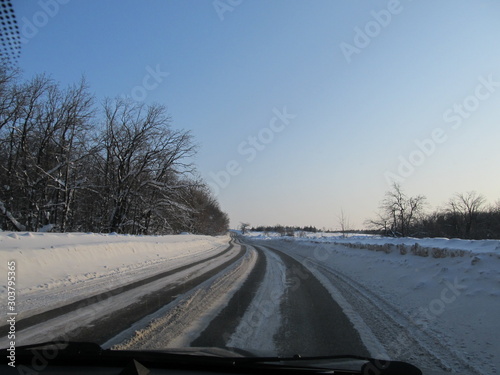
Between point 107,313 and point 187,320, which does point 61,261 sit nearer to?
point 107,313

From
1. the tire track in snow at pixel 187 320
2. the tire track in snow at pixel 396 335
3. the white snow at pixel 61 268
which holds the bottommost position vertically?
the tire track in snow at pixel 396 335

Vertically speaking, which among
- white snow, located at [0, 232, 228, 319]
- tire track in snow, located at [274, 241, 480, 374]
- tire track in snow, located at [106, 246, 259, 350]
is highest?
white snow, located at [0, 232, 228, 319]

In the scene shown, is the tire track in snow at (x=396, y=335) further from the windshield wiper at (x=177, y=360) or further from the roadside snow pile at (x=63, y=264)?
the roadside snow pile at (x=63, y=264)

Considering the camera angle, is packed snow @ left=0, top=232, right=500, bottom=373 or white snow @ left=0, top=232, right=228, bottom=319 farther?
white snow @ left=0, top=232, right=228, bottom=319

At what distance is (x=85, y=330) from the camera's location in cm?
497

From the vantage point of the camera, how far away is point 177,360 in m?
2.88

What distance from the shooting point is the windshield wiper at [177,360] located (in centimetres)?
273

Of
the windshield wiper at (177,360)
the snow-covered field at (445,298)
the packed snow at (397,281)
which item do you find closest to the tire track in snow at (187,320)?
the packed snow at (397,281)

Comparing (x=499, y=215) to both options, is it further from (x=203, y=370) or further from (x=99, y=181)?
(x=203, y=370)

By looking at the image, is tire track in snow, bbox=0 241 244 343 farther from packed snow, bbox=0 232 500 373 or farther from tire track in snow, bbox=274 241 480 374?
tire track in snow, bbox=274 241 480 374

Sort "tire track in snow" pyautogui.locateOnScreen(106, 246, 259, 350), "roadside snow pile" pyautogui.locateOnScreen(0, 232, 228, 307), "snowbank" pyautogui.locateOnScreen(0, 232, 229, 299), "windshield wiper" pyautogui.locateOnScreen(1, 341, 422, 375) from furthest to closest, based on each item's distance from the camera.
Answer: "snowbank" pyautogui.locateOnScreen(0, 232, 229, 299), "roadside snow pile" pyautogui.locateOnScreen(0, 232, 228, 307), "tire track in snow" pyautogui.locateOnScreen(106, 246, 259, 350), "windshield wiper" pyautogui.locateOnScreen(1, 341, 422, 375)

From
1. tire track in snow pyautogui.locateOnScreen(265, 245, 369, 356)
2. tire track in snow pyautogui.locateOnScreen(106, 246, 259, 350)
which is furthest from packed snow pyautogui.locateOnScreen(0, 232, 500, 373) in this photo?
tire track in snow pyautogui.locateOnScreen(106, 246, 259, 350)

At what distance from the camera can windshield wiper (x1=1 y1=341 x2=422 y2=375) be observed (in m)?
2.73

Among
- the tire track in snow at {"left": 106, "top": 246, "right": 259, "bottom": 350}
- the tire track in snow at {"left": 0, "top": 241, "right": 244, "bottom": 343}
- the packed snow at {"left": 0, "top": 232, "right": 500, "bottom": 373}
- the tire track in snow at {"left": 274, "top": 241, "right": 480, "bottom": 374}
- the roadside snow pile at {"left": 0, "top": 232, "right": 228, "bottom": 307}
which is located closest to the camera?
the tire track in snow at {"left": 274, "top": 241, "right": 480, "bottom": 374}
